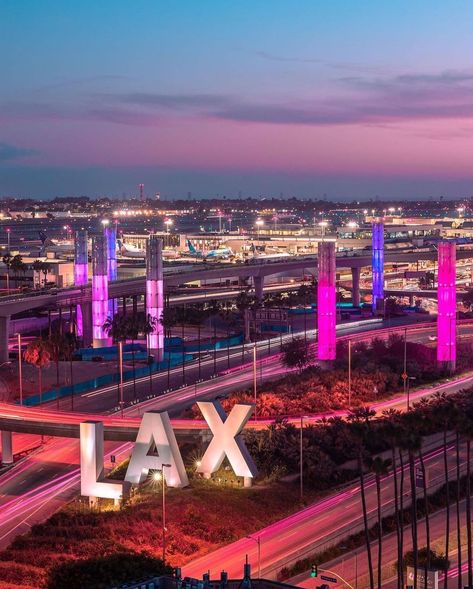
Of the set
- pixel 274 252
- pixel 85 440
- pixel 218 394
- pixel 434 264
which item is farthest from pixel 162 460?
pixel 274 252

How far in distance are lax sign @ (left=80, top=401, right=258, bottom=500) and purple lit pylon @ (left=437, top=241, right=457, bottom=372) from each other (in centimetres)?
2427

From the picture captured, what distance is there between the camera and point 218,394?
5797 cm

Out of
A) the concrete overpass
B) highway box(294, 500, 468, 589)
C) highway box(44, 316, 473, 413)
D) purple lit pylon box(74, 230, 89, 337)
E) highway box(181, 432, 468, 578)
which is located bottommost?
highway box(294, 500, 468, 589)

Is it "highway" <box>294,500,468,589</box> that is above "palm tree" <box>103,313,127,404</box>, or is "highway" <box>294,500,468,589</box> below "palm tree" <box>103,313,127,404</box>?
below

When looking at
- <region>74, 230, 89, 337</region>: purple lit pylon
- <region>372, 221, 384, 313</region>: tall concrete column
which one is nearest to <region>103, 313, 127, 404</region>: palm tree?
<region>74, 230, 89, 337</region>: purple lit pylon

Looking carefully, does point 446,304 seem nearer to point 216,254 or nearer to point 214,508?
point 214,508

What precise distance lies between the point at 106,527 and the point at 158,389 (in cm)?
2759

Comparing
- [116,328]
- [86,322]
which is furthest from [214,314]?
→ [116,328]

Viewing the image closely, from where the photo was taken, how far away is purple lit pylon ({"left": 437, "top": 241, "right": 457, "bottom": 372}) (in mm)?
62281

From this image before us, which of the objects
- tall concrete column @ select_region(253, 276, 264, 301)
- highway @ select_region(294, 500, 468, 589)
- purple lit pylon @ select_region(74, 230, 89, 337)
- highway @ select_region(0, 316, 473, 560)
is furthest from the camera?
tall concrete column @ select_region(253, 276, 264, 301)

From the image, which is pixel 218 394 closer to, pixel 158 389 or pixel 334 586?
pixel 158 389

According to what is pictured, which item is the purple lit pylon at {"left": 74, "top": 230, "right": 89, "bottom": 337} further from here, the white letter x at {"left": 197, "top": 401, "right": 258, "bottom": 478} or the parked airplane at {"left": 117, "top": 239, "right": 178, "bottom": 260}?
the parked airplane at {"left": 117, "top": 239, "right": 178, "bottom": 260}

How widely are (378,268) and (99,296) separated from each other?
37257 mm

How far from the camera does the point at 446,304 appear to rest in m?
62.2
